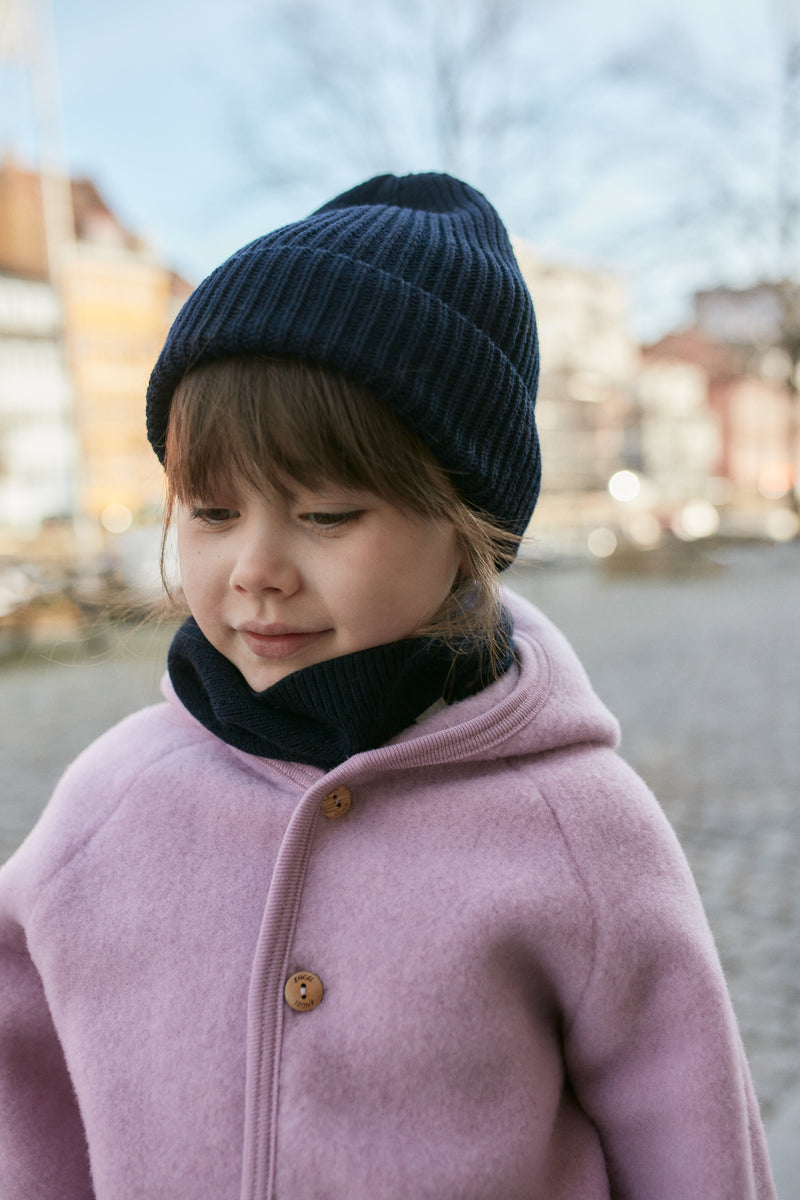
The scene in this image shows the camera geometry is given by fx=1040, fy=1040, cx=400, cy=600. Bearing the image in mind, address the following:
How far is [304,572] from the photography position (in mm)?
1103

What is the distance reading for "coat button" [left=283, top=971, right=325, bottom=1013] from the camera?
43.1 inches

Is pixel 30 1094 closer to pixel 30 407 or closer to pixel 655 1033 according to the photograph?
pixel 655 1033

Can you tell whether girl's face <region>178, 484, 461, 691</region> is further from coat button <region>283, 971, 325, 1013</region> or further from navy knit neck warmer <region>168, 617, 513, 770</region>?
coat button <region>283, 971, 325, 1013</region>

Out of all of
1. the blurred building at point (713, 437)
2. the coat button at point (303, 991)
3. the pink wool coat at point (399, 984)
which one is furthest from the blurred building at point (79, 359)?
the coat button at point (303, 991)

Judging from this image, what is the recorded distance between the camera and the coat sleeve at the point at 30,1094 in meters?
1.24

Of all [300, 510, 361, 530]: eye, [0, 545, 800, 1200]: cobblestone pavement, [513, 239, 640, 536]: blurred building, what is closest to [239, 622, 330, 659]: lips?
[300, 510, 361, 530]: eye

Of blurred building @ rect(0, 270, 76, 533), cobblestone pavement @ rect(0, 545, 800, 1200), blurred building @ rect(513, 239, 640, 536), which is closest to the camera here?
cobblestone pavement @ rect(0, 545, 800, 1200)

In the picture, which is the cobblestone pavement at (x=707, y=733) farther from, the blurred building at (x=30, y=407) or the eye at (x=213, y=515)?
the blurred building at (x=30, y=407)

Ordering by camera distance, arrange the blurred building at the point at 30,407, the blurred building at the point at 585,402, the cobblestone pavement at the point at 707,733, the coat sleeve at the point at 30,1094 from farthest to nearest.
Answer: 1. the blurred building at the point at 30,407
2. the blurred building at the point at 585,402
3. the cobblestone pavement at the point at 707,733
4. the coat sleeve at the point at 30,1094

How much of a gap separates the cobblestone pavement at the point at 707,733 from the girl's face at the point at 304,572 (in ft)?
1.07

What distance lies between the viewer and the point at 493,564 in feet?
4.24

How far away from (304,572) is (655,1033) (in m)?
0.62

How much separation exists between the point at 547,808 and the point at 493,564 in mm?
310

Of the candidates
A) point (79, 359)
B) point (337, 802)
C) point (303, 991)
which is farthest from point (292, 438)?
point (79, 359)
